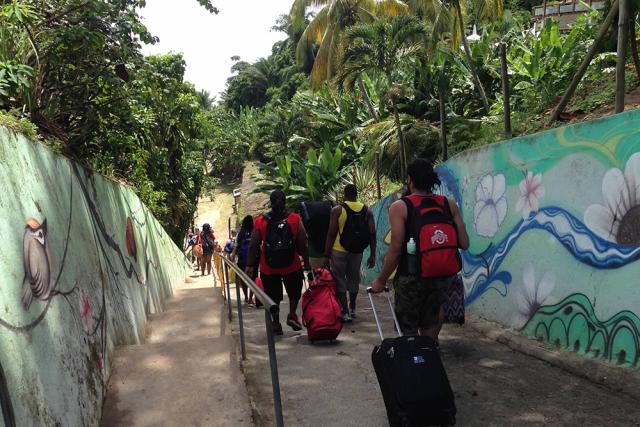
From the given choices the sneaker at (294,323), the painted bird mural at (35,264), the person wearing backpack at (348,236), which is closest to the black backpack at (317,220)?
the person wearing backpack at (348,236)

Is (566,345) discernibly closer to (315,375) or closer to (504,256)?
(504,256)

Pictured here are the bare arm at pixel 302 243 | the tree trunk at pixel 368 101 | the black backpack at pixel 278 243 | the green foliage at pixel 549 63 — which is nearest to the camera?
the black backpack at pixel 278 243

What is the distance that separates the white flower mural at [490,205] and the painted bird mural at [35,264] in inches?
176

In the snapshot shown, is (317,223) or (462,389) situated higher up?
(317,223)

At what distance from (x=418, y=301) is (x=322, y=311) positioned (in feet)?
5.89

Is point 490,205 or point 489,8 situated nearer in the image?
point 490,205

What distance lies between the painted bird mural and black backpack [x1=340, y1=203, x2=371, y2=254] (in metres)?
3.44

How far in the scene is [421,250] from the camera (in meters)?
3.72

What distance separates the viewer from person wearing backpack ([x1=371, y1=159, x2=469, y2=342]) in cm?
372

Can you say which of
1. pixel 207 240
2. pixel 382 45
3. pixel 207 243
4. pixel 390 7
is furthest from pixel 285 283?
pixel 390 7

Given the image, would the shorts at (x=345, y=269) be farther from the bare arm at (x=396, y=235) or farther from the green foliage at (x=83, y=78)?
the green foliage at (x=83, y=78)

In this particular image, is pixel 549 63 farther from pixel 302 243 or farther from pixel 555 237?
pixel 302 243

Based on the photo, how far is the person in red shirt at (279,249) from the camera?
584 cm

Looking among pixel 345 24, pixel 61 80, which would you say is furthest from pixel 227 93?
pixel 61 80
